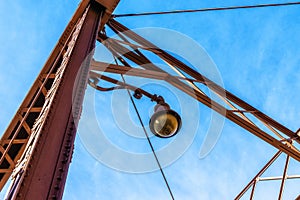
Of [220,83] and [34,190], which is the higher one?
→ [220,83]

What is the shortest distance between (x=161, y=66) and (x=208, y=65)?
3.65ft

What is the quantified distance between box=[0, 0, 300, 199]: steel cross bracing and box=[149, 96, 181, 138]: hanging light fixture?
2.63ft

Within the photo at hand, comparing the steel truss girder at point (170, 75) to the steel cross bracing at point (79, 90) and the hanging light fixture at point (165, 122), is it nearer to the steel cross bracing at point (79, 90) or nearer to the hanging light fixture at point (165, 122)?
the steel cross bracing at point (79, 90)

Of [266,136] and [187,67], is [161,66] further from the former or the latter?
[266,136]

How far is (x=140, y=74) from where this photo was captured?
5.22m

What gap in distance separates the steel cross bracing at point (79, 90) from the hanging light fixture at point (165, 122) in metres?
0.80

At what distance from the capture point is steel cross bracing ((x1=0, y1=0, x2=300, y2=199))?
2.91 meters

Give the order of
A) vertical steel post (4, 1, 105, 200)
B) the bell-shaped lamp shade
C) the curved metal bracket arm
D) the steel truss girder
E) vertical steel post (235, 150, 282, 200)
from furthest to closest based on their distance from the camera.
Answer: vertical steel post (235, 150, 282, 200) < the steel truss girder < the curved metal bracket arm < the bell-shaped lamp shade < vertical steel post (4, 1, 105, 200)

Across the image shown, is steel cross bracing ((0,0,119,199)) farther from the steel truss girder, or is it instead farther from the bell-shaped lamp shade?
→ the bell-shaped lamp shade

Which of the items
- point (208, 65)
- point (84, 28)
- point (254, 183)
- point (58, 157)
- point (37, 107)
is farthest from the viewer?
point (254, 183)

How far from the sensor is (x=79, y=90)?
3625mm

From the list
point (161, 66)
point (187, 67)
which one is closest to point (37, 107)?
point (161, 66)

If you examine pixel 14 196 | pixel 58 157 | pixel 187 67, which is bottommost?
pixel 14 196

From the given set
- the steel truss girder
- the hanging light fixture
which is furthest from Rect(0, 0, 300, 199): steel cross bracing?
the hanging light fixture
